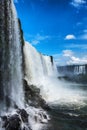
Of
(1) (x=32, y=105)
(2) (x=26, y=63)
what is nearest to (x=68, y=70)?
(2) (x=26, y=63)

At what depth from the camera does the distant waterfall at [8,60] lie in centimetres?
1959

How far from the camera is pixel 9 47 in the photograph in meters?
21.3

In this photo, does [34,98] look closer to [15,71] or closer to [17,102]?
[17,102]

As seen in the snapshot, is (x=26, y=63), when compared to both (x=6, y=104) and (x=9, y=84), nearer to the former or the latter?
(x=9, y=84)

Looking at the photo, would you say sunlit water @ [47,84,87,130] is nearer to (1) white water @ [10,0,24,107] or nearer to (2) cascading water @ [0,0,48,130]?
(2) cascading water @ [0,0,48,130]

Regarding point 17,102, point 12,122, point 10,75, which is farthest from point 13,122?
point 10,75

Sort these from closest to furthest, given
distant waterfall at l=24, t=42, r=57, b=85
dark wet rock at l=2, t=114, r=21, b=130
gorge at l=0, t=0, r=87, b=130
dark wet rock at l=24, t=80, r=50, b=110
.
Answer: dark wet rock at l=2, t=114, r=21, b=130, gorge at l=0, t=0, r=87, b=130, dark wet rock at l=24, t=80, r=50, b=110, distant waterfall at l=24, t=42, r=57, b=85

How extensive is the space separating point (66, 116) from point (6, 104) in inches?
205

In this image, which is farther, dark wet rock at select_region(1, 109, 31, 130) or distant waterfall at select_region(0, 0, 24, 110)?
distant waterfall at select_region(0, 0, 24, 110)

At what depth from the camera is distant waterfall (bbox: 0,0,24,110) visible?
19594 millimetres

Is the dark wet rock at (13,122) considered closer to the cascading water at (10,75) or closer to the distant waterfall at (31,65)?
the cascading water at (10,75)

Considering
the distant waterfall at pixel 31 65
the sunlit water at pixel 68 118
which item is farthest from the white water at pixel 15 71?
the distant waterfall at pixel 31 65

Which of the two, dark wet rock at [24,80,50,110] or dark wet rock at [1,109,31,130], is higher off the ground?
dark wet rock at [24,80,50,110]

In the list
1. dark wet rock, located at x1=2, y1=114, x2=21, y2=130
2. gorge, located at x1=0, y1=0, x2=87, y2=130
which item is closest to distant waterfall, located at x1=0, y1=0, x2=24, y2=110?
gorge, located at x1=0, y1=0, x2=87, y2=130
